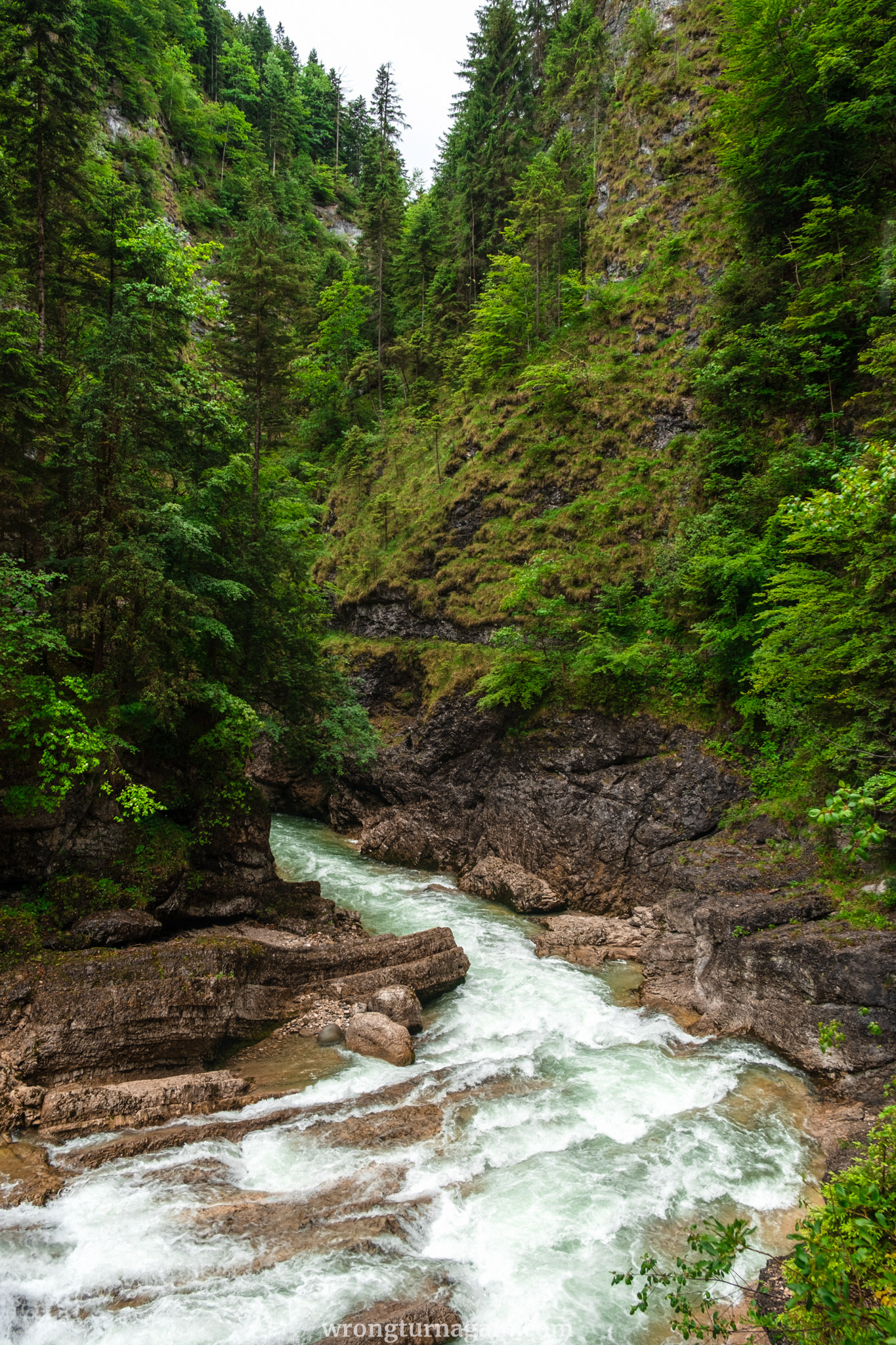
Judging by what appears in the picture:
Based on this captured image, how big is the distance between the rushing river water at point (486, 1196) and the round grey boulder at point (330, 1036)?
1.19 feet

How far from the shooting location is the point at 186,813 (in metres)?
12.6

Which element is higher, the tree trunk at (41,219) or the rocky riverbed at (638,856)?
the tree trunk at (41,219)

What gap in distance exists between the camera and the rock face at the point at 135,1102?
7609 mm

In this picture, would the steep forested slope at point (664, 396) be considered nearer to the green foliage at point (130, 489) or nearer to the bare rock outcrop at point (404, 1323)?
the bare rock outcrop at point (404, 1323)

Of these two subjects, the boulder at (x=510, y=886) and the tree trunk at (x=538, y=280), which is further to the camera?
the tree trunk at (x=538, y=280)

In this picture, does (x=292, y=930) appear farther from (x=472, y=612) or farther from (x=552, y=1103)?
(x=472, y=612)

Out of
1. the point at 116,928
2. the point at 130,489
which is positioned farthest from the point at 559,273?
the point at 116,928

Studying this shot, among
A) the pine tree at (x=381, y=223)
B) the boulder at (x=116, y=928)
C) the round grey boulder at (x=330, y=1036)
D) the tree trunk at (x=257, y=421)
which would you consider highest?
the pine tree at (x=381, y=223)

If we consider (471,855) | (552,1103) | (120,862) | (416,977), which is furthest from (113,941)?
(471,855)

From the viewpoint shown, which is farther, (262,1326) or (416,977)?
(416,977)

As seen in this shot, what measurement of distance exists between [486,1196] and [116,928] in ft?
21.7

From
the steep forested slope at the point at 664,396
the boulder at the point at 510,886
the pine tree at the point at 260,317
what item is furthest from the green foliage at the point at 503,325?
the boulder at the point at 510,886

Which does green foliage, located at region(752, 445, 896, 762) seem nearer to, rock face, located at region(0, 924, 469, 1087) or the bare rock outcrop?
the bare rock outcrop

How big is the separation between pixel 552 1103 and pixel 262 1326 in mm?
4814
